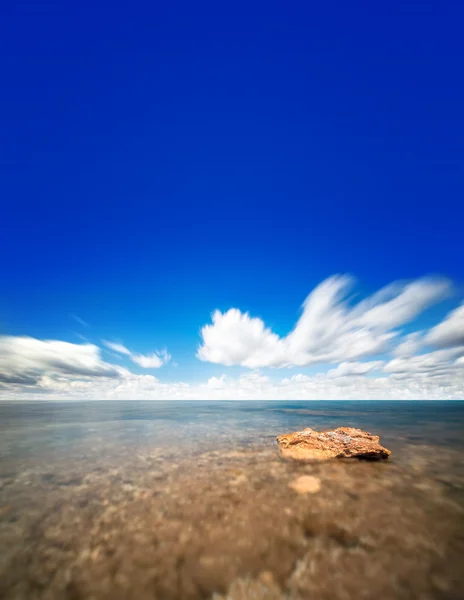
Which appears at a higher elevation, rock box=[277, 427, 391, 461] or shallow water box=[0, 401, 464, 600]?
rock box=[277, 427, 391, 461]

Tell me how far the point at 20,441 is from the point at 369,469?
33.8 m

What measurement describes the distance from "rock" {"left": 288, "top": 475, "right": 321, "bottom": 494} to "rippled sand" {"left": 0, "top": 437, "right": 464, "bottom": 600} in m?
0.21

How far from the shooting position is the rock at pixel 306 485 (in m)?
11.6

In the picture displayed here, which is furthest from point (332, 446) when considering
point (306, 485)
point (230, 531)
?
point (230, 531)

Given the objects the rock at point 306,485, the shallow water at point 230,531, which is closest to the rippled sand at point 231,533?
the shallow water at point 230,531

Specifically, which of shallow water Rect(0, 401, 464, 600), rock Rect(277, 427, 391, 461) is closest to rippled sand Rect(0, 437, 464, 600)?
shallow water Rect(0, 401, 464, 600)

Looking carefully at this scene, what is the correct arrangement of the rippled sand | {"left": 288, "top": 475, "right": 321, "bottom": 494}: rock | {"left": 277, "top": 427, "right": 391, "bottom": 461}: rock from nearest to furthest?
the rippled sand < {"left": 288, "top": 475, "right": 321, "bottom": 494}: rock < {"left": 277, "top": 427, "right": 391, "bottom": 461}: rock

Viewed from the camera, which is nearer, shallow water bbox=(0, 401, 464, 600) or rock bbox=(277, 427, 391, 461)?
shallow water bbox=(0, 401, 464, 600)

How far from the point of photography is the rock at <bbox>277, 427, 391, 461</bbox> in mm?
Answer: 17062

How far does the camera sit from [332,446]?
58.2ft

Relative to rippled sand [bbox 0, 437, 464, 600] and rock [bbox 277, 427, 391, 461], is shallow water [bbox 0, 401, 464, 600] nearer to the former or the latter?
rippled sand [bbox 0, 437, 464, 600]

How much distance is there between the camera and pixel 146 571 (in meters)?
6.48

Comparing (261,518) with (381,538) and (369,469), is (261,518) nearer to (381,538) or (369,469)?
(381,538)

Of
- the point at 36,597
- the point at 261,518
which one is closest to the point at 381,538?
the point at 261,518
